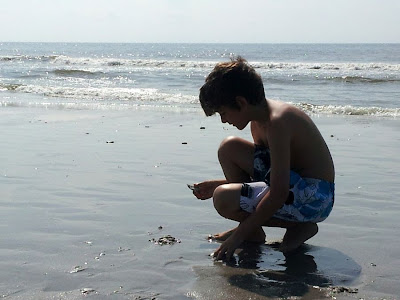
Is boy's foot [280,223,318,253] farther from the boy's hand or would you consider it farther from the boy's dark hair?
the boy's dark hair

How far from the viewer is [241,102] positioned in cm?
339

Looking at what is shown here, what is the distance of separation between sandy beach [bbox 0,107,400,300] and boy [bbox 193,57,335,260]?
0.72ft

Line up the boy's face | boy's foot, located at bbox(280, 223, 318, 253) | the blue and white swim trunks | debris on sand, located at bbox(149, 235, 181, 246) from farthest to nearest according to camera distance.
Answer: debris on sand, located at bbox(149, 235, 181, 246)
boy's foot, located at bbox(280, 223, 318, 253)
the blue and white swim trunks
the boy's face

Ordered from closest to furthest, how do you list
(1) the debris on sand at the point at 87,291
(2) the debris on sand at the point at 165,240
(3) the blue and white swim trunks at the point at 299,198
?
(1) the debris on sand at the point at 87,291
(3) the blue and white swim trunks at the point at 299,198
(2) the debris on sand at the point at 165,240

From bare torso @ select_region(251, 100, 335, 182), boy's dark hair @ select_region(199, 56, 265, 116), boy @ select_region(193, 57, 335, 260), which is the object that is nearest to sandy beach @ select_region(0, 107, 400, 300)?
boy @ select_region(193, 57, 335, 260)

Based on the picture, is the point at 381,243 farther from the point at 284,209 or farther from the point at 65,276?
the point at 65,276

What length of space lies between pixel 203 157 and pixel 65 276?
3.51 m

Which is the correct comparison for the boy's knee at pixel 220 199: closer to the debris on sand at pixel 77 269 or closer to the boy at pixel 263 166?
the boy at pixel 263 166

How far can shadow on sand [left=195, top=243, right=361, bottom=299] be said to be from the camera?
3049 millimetres

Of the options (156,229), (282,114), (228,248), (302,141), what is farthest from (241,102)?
(156,229)

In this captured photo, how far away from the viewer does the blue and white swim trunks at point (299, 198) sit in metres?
3.57

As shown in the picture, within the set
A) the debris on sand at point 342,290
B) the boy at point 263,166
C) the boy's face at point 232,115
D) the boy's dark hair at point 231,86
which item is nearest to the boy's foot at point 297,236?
the boy at point 263,166

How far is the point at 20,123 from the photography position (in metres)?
9.19

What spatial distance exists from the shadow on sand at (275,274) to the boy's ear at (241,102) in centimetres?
88
